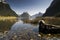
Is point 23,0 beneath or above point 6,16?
above

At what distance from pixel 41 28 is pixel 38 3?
3.18m

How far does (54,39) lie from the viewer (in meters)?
11.2

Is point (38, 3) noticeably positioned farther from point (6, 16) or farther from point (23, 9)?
point (6, 16)

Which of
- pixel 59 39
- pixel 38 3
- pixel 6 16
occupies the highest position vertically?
pixel 38 3

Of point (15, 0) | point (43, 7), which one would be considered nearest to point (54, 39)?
point (43, 7)

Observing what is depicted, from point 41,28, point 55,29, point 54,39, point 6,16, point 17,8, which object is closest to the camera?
point 54,39

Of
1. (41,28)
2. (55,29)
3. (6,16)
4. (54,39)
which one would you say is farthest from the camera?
(6,16)

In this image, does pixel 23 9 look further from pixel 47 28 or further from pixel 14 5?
pixel 47 28

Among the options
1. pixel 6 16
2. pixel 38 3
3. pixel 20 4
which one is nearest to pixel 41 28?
pixel 38 3

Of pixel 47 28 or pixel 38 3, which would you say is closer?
pixel 47 28

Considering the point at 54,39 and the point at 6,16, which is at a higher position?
the point at 6,16

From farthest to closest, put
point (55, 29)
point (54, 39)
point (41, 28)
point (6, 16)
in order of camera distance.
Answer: point (6, 16) < point (41, 28) < point (55, 29) < point (54, 39)

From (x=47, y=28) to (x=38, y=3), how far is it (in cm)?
359

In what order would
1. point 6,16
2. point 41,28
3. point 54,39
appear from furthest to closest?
point 6,16 → point 41,28 → point 54,39
